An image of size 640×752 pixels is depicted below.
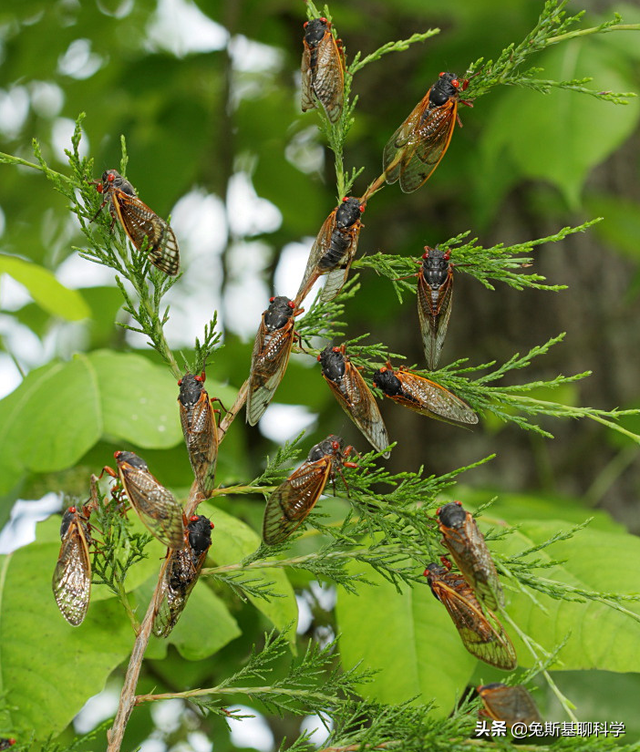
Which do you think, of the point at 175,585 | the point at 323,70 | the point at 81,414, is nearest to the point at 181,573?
the point at 175,585

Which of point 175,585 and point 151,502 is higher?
point 151,502

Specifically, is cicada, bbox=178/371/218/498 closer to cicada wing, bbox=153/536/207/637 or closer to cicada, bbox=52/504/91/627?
cicada wing, bbox=153/536/207/637

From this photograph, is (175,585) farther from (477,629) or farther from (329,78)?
(329,78)

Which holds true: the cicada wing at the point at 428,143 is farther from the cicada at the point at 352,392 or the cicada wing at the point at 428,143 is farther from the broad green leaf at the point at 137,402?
the broad green leaf at the point at 137,402

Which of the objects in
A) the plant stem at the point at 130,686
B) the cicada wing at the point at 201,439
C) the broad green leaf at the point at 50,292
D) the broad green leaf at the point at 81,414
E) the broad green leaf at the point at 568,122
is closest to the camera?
the plant stem at the point at 130,686

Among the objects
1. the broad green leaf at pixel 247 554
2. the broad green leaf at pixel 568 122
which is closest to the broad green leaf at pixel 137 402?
the broad green leaf at pixel 247 554

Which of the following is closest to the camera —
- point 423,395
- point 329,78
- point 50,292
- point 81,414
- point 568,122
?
point 423,395

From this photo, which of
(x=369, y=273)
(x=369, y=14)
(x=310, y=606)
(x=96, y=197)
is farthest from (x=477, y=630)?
(x=369, y=14)

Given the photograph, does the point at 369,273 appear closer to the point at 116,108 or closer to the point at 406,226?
the point at 406,226
